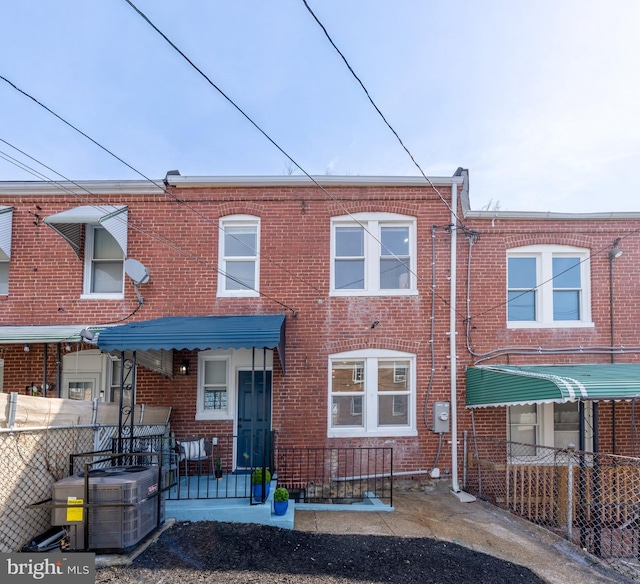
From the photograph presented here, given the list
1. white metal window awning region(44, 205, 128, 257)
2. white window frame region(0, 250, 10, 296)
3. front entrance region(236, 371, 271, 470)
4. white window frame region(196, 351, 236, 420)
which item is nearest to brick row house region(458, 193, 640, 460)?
front entrance region(236, 371, 271, 470)

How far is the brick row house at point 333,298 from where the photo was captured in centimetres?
891

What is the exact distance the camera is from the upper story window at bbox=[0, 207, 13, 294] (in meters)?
9.01

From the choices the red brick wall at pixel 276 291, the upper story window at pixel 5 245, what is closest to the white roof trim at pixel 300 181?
the red brick wall at pixel 276 291

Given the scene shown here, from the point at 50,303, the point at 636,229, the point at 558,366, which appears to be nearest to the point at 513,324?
the point at 558,366

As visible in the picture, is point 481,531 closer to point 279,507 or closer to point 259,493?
point 279,507

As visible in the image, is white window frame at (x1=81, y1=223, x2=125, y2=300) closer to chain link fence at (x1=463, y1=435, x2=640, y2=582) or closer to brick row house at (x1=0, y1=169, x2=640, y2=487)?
brick row house at (x1=0, y1=169, x2=640, y2=487)

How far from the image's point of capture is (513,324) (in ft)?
30.5

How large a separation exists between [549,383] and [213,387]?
6.22 meters

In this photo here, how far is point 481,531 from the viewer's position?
6.56m

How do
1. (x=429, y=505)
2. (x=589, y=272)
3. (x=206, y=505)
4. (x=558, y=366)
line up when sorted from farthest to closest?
1. (x=589, y=272)
2. (x=558, y=366)
3. (x=429, y=505)
4. (x=206, y=505)

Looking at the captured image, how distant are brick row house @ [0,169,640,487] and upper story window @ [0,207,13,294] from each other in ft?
0.08

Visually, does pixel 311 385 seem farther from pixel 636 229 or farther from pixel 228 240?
pixel 636 229

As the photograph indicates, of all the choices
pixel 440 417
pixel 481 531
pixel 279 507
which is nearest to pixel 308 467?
pixel 279 507

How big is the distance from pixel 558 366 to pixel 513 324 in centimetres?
117
